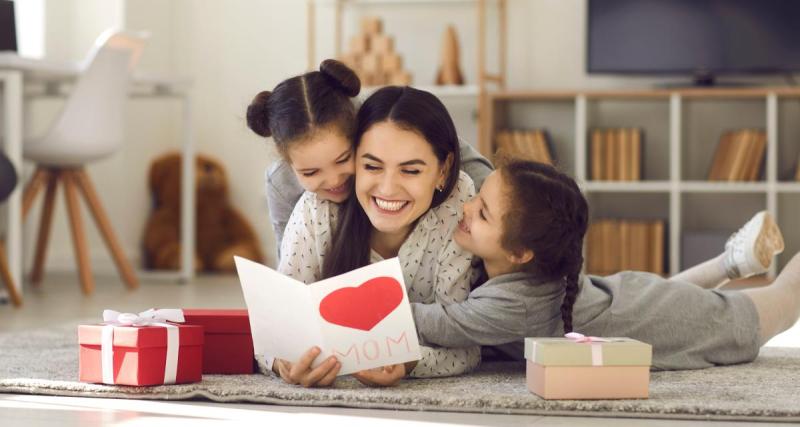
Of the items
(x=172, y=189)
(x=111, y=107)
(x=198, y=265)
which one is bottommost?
(x=198, y=265)

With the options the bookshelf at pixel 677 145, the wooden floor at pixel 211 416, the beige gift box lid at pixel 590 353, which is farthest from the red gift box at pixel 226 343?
the bookshelf at pixel 677 145

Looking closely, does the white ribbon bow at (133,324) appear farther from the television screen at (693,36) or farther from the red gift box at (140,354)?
the television screen at (693,36)

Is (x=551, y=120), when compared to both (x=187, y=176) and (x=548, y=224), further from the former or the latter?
(x=548, y=224)

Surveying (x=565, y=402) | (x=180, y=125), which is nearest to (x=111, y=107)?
(x=180, y=125)

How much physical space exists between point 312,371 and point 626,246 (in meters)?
2.95

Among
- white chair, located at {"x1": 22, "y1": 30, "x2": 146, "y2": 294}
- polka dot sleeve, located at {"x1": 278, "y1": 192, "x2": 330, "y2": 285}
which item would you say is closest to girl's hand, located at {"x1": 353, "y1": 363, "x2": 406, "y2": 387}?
polka dot sleeve, located at {"x1": 278, "y1": 192, "x2": 330, "y2": 285}

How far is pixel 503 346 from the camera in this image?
2061 millimetres

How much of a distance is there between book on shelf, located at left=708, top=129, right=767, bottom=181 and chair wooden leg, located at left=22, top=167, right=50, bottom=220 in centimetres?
244

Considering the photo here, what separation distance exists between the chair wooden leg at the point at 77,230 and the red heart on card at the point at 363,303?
2.22 metres

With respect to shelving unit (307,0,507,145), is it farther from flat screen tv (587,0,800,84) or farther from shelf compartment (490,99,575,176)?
flat screen tv (587,0,800,84)

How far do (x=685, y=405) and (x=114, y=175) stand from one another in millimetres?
3573

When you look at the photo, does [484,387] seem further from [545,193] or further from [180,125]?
[180,125]

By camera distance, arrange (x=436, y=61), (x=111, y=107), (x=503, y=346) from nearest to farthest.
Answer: (x=503, y=346)
(x=111, y=107)
(x=436, y=61)

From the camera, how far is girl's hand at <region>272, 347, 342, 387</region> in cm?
172
